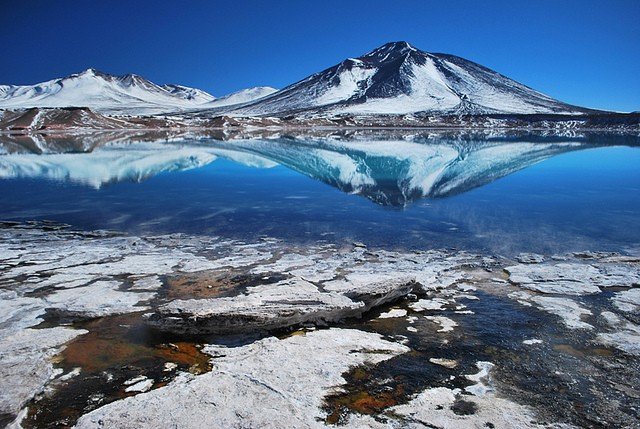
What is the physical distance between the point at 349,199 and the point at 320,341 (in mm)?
12616

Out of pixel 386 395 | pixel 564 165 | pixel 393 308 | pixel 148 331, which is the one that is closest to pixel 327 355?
pixel 386 395

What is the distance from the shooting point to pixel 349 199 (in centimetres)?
1839

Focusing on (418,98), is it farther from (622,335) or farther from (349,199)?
(622,335)

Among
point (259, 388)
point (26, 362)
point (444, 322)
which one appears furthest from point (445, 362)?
point (26, 362)

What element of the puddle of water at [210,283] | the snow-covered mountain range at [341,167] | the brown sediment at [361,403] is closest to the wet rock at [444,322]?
the brown sediment at [361,403]

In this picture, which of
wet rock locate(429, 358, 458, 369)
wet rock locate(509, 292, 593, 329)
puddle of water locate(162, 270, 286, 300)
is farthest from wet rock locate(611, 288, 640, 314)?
puddle of water locate(162, 270, 286, 300)

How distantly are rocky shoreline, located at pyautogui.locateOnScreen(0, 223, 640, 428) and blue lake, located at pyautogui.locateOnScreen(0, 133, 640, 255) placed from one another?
2.86m

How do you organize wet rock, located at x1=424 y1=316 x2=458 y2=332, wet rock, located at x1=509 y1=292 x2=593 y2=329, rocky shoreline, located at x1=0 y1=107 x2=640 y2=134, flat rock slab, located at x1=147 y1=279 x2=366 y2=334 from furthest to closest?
1. rocky shoreline, located at x1=0 y1=107 x2=640 y2=134
2. wet rock, located at x1=509 y1=292 x2=593 y2=329
3. wet rock, located at x1=424 y1=316 x2=458 y2=332
4. flat rock slab, located at x1=147 y1=279 x2=366 y2=334

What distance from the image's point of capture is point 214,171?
28016 millimetres

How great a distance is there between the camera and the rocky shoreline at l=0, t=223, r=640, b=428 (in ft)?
15.3

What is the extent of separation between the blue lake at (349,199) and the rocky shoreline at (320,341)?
2865 millimetres

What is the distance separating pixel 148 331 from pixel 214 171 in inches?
881

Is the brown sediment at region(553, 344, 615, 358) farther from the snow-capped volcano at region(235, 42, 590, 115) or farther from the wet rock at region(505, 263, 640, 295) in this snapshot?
the snow-capped volcano at region(235, 42, 590, 115)

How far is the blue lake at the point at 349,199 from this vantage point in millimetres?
12719
